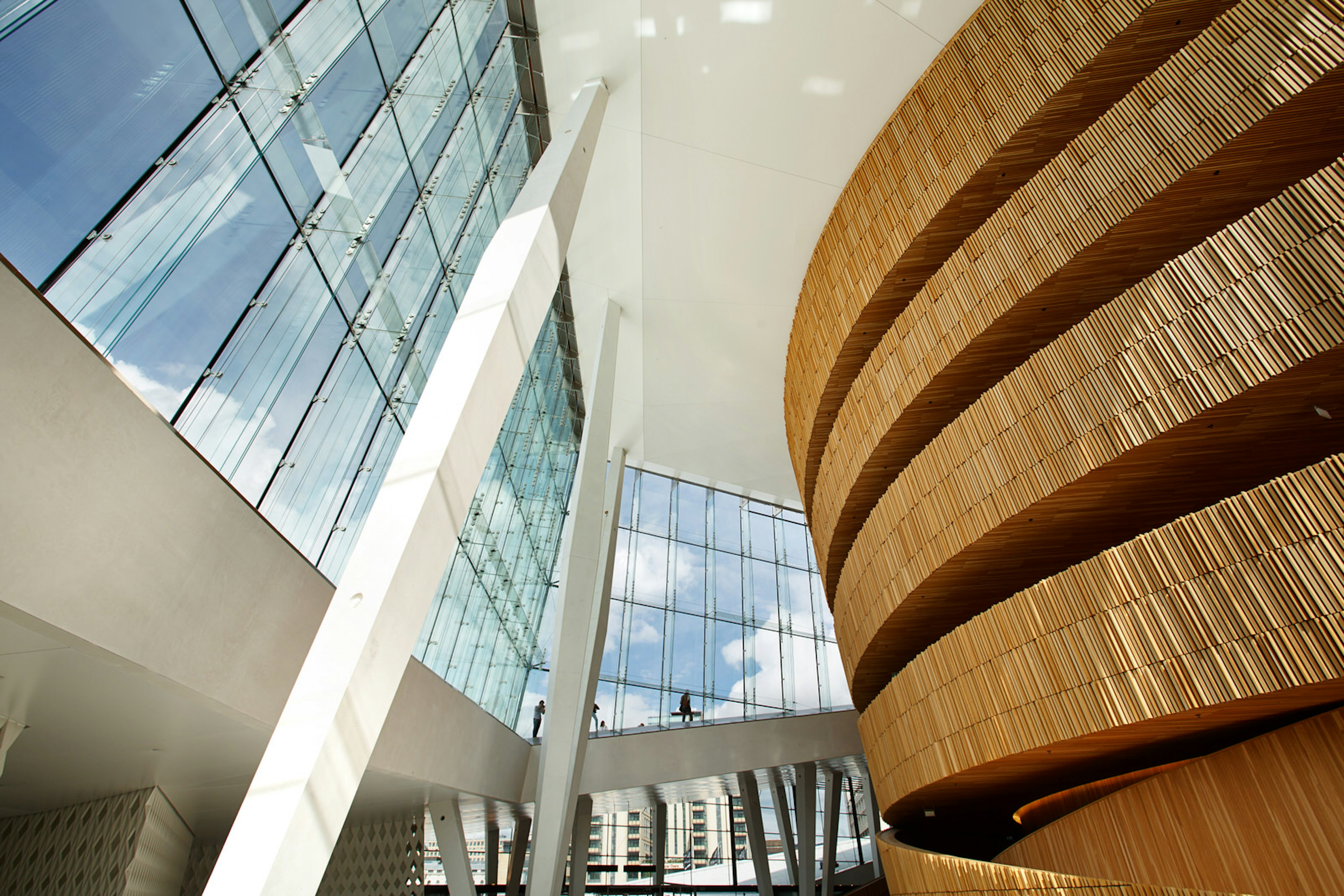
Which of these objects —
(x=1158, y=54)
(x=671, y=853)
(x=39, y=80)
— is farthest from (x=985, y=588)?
(x=671, y=853)

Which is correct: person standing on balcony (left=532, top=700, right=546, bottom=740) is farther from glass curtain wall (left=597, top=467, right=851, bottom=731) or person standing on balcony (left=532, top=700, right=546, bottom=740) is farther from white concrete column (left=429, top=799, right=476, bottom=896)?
white concrete column (left=429, top=799, right=476, bottom=896)

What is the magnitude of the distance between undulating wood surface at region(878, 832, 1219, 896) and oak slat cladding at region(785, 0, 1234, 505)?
7.17 meters

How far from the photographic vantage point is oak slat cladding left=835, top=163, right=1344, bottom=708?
6.32 metres

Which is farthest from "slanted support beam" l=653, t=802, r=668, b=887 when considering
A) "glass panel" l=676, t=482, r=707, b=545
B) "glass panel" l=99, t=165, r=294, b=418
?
"glass panel" l=99, t=165, r=294, b=418

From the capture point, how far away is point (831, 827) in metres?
24.4

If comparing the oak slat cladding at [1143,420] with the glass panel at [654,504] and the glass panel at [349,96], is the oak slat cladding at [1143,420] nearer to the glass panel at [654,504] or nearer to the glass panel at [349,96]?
the glass panel at [349,96]

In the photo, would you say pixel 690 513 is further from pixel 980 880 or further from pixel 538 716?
pixel 980 880

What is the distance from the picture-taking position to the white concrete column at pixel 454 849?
1473 cm

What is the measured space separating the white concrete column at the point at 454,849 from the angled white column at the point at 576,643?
6.00 ft

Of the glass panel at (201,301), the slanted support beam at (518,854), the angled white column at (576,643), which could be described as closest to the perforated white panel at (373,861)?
the slanted support beam at (518,854)

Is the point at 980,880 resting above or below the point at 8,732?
below

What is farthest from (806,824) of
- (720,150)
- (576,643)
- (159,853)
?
(720,150)

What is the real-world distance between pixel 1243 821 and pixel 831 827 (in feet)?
63.3

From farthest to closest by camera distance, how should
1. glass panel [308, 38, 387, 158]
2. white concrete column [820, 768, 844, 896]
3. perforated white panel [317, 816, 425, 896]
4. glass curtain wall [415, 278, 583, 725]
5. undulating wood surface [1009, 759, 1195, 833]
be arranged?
white concrete column [820, 768, 844, 896] → glass curtain wall [415, 278, 583, 725] → perforated white panel [317, 816, 425, 896] → undulating wood surface [1009, 759, 1195, 833] → glass panel [308, 38, 387, 158]
